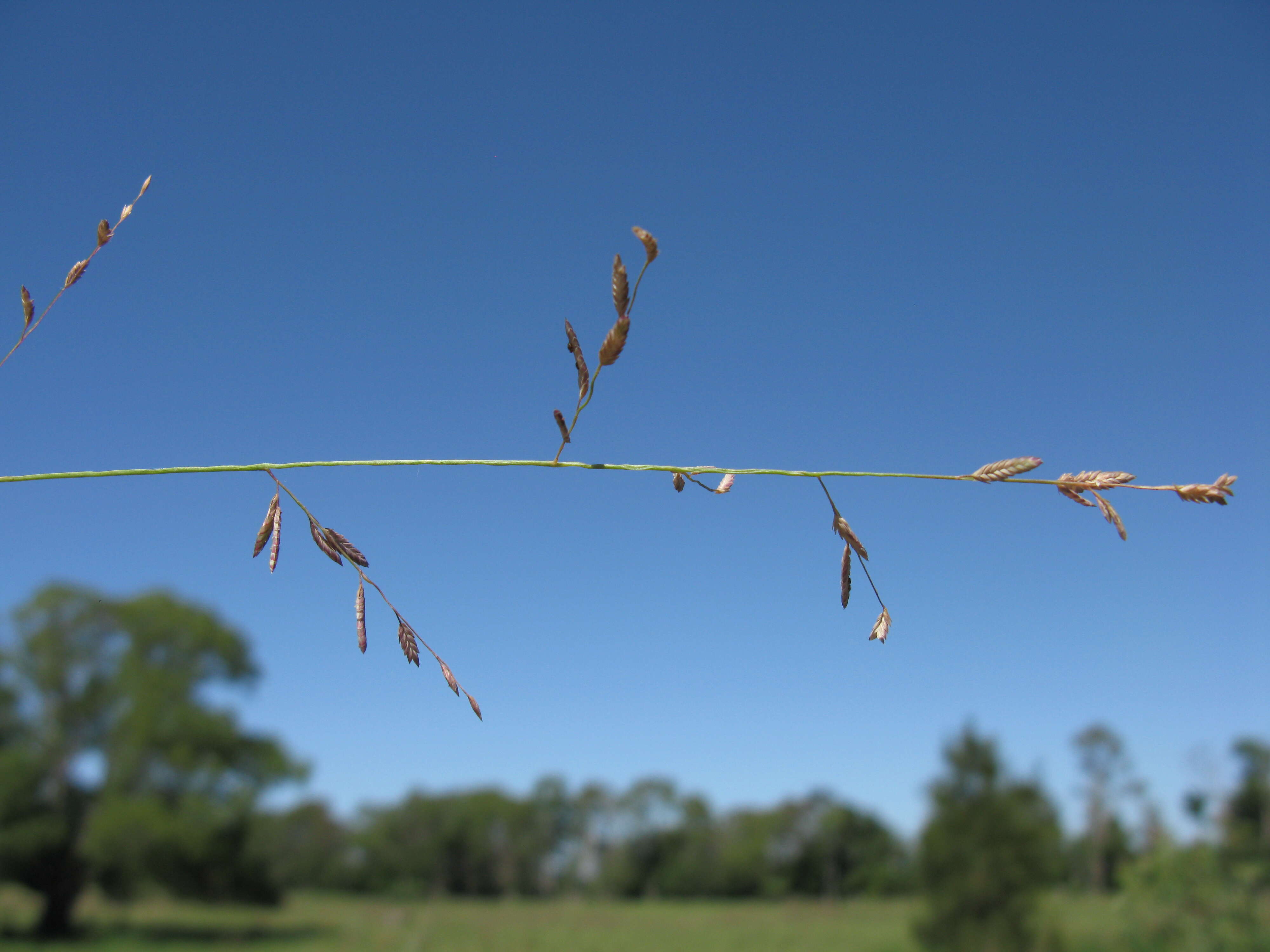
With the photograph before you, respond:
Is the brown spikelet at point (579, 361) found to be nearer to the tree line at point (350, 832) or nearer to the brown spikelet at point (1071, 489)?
the brown spikelet at point (1071, 489)

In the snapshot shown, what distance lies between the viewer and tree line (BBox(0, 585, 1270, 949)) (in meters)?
10.9

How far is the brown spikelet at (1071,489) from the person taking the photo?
1.25 ft

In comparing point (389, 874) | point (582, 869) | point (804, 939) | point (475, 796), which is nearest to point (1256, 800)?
point (804, 939)

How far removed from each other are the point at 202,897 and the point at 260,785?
13.3 feet

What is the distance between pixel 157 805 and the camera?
57.1ft

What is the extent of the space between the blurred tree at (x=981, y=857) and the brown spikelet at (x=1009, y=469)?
12397 mm

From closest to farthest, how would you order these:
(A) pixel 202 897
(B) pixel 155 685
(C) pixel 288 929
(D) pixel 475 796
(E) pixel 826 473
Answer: (E) pixel 826 473 → (B) pixel 155 685 → (A) pixel 202 897 → (C) pixel 288 929 → (D) pixel 475 796

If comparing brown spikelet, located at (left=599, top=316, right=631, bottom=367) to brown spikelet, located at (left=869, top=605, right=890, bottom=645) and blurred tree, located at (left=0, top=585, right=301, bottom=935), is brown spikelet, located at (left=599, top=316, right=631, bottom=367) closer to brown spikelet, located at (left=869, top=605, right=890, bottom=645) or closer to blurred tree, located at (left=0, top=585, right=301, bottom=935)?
brown spikelet, located at (left=869, top=605, right=890, bottom=645)

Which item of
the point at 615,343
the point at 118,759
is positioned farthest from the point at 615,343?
the point at 118,759

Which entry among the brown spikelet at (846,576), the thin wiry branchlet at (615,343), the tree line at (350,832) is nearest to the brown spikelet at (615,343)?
the thin wiry branchlet at (615,343)

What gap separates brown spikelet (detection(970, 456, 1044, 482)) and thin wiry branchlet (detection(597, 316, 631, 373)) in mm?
163

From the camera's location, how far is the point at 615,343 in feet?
1.19

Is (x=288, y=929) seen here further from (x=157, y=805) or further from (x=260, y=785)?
(x=157, y=805)

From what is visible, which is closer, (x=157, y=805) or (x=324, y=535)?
(x=324, y=535)
